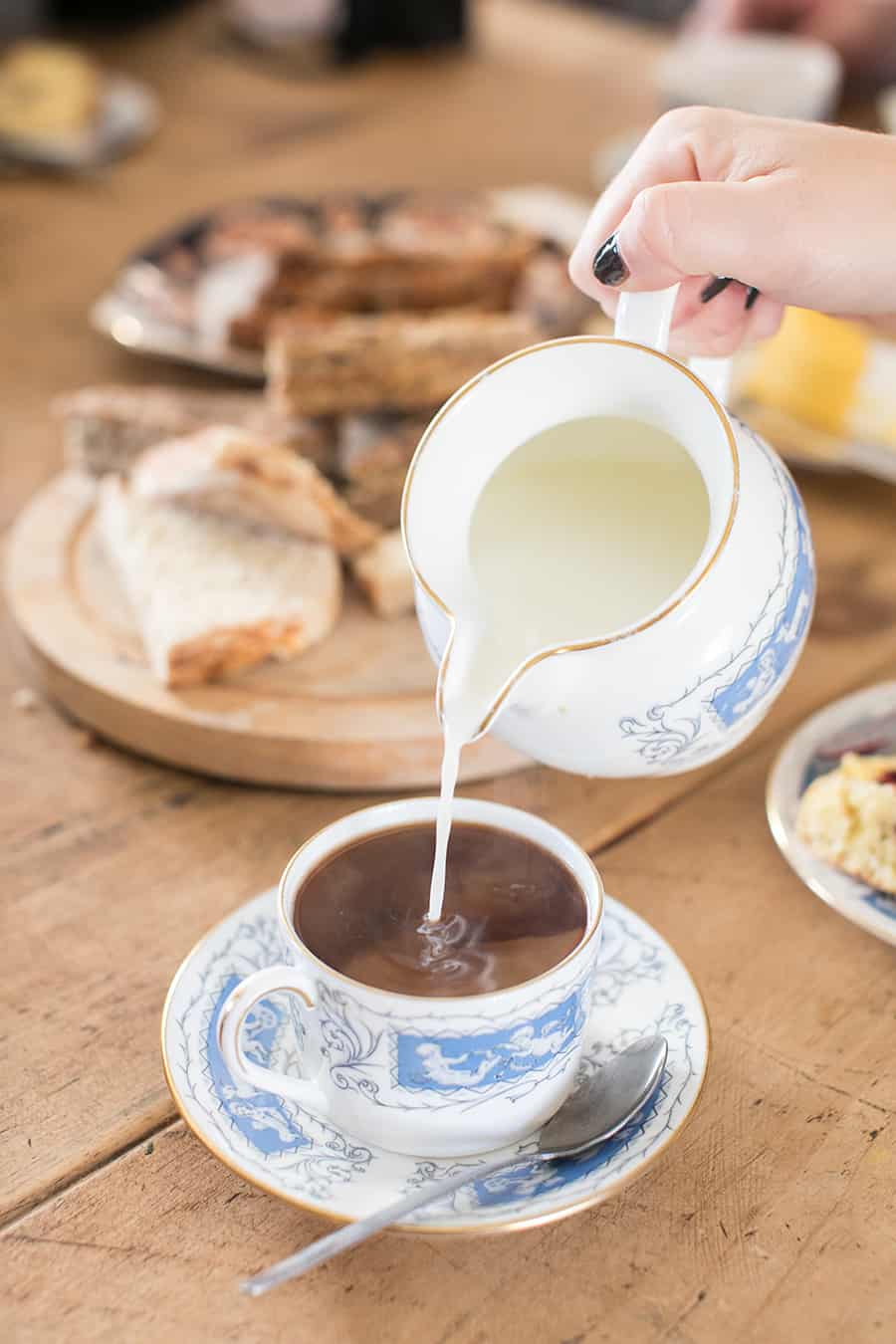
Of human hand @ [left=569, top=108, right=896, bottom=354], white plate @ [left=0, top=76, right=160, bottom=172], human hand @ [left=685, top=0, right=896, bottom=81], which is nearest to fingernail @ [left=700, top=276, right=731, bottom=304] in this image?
human hand @ [left=569, top=108, right=896, bottom=354]

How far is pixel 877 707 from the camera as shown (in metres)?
1.23

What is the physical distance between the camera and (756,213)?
92 centimetres

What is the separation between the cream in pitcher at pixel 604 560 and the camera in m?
0.84

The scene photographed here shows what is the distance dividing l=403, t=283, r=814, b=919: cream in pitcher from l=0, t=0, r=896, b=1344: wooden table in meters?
0.22

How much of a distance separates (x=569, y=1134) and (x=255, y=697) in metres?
0.57

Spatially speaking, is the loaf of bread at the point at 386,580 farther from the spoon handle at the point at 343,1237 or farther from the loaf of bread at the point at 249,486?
the spoon handle at the point at 343,1237

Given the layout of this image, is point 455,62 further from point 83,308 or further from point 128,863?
point 128,863

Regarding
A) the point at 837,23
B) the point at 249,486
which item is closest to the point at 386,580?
the point at 249,486

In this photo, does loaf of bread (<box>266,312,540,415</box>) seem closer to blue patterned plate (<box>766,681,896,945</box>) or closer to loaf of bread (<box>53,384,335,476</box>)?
loaf of bread (<box>53,384,335,476</box>)

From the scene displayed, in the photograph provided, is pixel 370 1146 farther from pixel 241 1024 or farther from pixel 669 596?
pixel 669 596

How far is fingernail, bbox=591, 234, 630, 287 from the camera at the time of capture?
917 millimetres

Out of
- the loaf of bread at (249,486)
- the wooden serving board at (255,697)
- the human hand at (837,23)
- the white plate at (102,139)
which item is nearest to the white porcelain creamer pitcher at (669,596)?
the wooden serving board at (255,697)

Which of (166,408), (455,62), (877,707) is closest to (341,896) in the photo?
(877,707)

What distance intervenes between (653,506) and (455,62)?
8.13 ft
